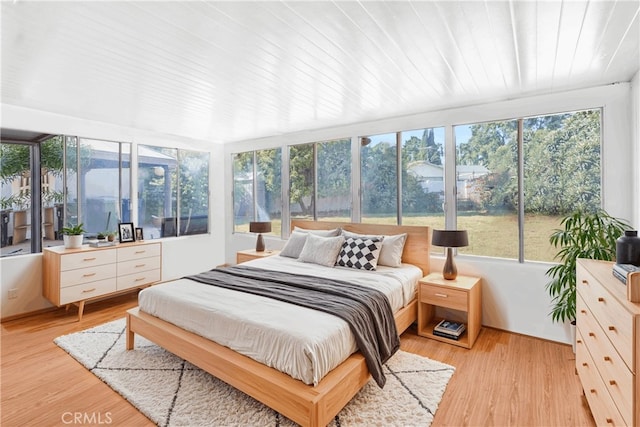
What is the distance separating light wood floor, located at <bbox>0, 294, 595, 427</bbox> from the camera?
2.04 metres

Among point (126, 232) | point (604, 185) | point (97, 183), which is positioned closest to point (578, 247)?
point (604, 185)

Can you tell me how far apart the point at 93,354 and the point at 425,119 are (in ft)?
13.8

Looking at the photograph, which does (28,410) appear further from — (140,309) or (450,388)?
(450,388)

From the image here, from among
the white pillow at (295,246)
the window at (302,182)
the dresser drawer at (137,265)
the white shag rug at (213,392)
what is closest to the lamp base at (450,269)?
the white shag rug at (213,392)

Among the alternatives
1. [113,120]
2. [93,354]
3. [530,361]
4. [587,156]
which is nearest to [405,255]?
[530,361]

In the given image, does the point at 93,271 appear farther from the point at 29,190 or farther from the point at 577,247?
the point at 577,247

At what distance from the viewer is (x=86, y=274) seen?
3750 millimetres

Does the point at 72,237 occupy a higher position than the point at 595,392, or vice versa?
the point at 72,237

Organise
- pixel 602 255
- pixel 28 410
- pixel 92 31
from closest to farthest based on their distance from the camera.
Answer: pixel 92 31
pixel 28 410
pixel 602 255

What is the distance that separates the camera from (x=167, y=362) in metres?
2.69

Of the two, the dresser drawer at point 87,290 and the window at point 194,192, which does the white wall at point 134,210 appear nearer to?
the window at point 194,192

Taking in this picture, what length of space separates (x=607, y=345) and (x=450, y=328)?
1634 millimetres

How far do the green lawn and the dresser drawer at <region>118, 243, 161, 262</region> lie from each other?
3.64 meters

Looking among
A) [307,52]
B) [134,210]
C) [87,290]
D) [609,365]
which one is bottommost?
[87,290]
